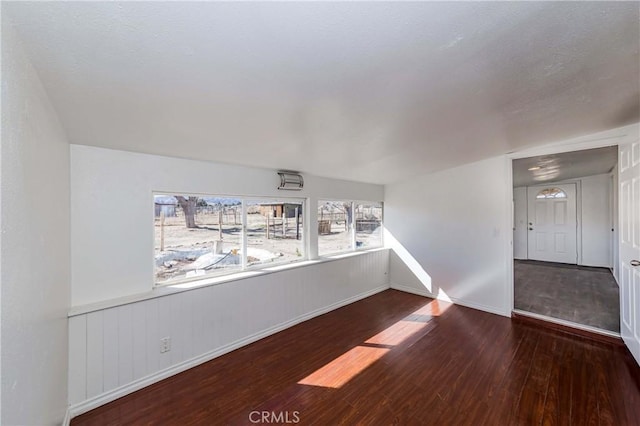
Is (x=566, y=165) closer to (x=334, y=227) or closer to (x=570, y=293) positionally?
(x=570, y=293)

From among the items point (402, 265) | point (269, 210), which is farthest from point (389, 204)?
point (269, 210)

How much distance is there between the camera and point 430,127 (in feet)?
7.39

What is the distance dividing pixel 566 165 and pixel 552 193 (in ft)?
7.47

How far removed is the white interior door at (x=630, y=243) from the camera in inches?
88.5

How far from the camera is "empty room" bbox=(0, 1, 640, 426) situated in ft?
3.27

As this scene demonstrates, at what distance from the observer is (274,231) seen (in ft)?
10.9

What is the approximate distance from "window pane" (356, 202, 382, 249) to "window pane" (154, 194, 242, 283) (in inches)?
91.4

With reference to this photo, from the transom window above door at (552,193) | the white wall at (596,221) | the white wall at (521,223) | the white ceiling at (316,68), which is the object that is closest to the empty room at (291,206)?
the white ceiling at (316,68)

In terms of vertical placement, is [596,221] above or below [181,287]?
above

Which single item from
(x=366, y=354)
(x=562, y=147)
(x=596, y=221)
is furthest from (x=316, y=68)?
Answer: (x=596, y=221)

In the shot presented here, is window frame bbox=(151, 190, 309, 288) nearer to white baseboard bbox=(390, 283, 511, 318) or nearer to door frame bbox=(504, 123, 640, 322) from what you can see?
white baseboard bbox=(390, 283, 511, 318)

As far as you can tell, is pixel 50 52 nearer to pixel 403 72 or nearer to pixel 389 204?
pixel 403 72

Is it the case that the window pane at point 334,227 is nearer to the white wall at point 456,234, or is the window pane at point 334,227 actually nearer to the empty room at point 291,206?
the empty room at point 291,206

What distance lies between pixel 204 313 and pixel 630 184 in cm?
425
